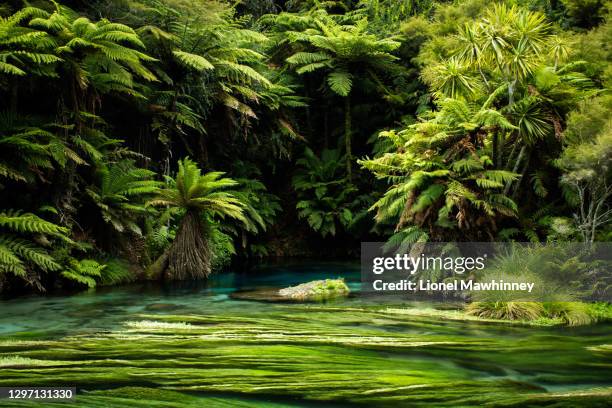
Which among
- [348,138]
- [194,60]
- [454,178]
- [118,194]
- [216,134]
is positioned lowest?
[118,194]

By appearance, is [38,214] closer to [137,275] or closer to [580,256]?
[137,275]

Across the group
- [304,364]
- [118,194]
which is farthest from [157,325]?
[118,194]

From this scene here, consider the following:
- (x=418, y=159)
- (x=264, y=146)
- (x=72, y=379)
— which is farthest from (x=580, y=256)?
(x=264, y=146)

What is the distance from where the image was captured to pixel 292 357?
444 centimetres

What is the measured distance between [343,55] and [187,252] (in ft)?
22.1

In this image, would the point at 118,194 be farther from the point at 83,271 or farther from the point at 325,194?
the point at 325,194

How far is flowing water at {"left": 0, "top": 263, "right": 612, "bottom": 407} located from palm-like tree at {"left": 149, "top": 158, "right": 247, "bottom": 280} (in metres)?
2.91

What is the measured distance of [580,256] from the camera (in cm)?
795

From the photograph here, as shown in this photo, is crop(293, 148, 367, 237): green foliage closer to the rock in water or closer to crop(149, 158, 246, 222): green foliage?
crop(149, 158, 246, 222): green foliage

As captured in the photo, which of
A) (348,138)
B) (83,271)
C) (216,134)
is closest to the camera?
(83,271)

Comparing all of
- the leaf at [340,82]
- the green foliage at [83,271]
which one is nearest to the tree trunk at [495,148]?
the leaf at [340,82]

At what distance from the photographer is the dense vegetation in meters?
8.56

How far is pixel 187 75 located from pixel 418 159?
564 centimetres

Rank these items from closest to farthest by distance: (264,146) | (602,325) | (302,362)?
A: (302,362) → (602,325) → (264,146)
